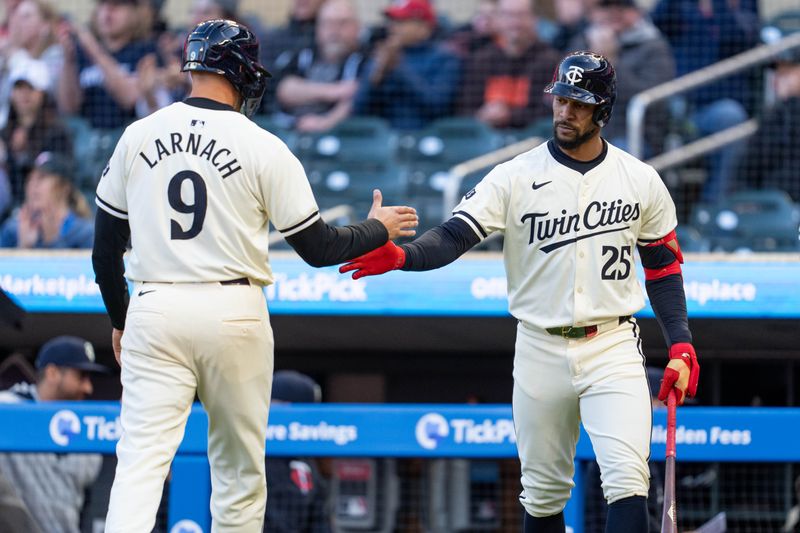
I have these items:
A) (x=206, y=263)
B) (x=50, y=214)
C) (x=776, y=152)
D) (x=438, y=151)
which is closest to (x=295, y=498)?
(x=206, y=263)

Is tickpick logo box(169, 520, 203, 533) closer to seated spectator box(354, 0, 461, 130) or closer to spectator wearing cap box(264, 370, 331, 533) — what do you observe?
spectator wearing cap box(264, 370, 331, 533)

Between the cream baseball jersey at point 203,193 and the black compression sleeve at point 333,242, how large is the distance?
0.14 feet

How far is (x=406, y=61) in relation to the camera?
27.2ft

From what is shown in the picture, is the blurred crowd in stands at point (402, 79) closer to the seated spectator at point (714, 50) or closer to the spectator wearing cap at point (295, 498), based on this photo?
the seated spectator at point (714, 50)

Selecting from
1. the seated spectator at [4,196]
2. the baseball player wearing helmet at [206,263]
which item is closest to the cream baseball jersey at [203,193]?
the baseball player wearing helmet at [206,263]

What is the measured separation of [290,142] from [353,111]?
521mm

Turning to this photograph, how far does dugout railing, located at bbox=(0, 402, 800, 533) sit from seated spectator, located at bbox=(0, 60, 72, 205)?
293 cm

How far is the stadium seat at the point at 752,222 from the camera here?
23.6 feet

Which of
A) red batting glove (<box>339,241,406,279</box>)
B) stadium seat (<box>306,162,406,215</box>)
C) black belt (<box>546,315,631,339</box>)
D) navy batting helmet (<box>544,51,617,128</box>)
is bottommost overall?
black belt (<box>546,315,631,339</box>)

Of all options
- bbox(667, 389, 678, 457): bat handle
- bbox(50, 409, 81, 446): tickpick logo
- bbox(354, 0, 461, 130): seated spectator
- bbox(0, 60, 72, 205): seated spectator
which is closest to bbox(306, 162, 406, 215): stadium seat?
bbox(354, 0, 461, 130): seated spectator

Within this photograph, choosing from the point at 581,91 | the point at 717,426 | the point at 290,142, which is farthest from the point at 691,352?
the point at 290,142

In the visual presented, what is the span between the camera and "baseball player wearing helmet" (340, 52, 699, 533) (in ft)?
12.7

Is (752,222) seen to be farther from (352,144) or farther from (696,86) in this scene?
(352,144)

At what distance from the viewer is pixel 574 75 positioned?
3.91 meters
